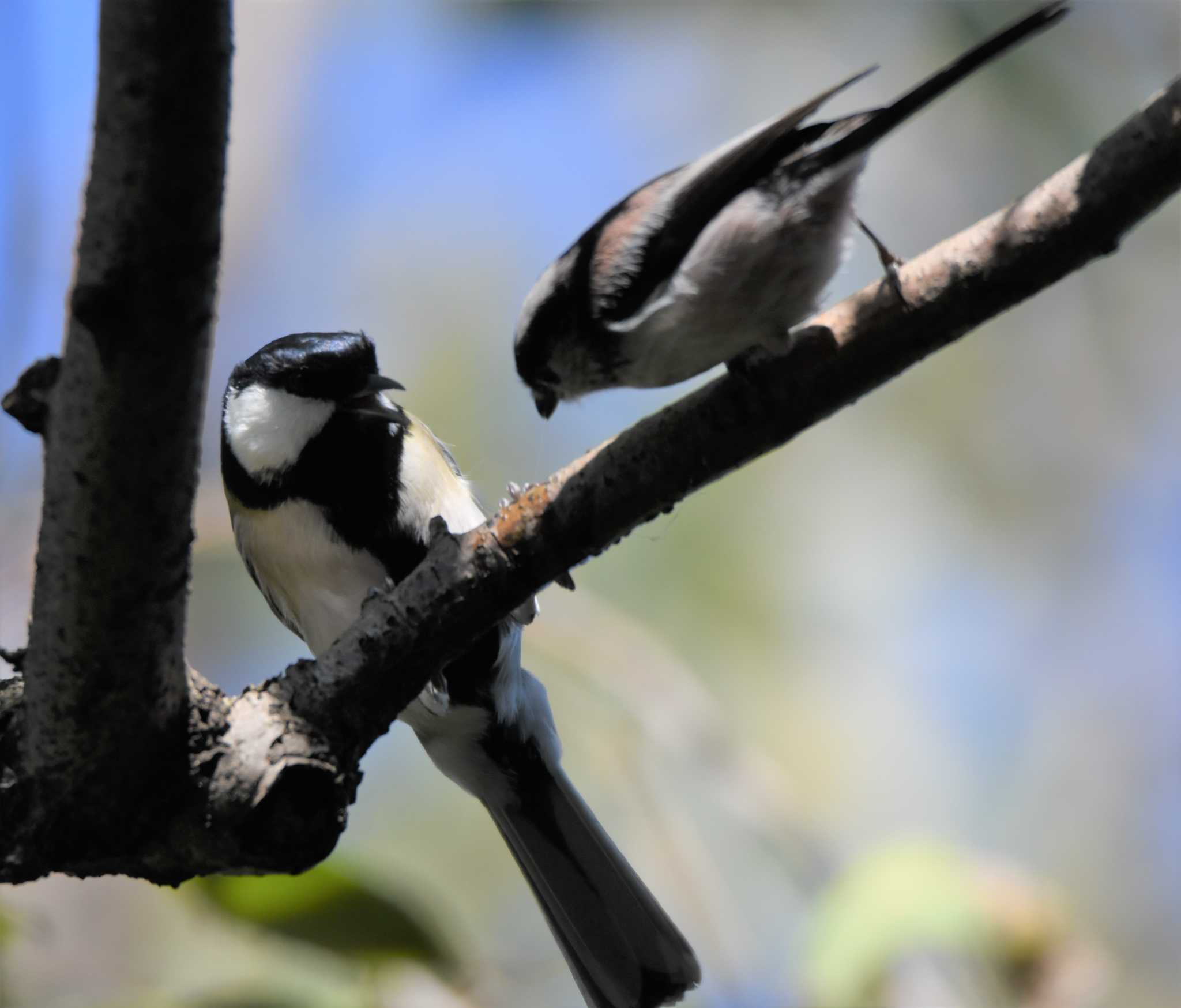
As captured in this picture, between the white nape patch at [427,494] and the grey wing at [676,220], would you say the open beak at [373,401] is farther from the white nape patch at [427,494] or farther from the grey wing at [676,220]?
the grey wing at [676,220]

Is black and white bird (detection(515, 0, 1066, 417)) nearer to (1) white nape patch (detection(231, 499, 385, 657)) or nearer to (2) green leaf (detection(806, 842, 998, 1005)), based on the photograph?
(1) white nape patch (detection(231, 499, 385, 657))

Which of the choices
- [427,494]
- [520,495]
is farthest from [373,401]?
[520,495]

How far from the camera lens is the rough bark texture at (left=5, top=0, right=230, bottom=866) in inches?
43.5

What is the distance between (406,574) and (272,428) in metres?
0.42

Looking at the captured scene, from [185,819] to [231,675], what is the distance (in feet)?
11.8

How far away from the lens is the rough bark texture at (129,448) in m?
1.10

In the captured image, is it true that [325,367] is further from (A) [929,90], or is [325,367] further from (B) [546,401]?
(A) [929,90]

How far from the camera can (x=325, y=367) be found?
241cm

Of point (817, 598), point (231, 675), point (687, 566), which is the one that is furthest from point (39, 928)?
point (817, 598)

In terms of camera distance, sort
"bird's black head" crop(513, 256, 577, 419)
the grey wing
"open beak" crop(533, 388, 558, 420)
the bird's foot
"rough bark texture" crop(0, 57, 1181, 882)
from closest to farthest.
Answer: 1. "rough bark texture" crop(0, 57, 1181, 882)
2. the bird's foot
3. the grey wing
4. "bird's black head" crop(513, 256, 577, 419)
5. "open beak" crop(533, 388, 558, 420)

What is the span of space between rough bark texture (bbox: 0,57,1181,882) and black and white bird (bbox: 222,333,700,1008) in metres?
0.58

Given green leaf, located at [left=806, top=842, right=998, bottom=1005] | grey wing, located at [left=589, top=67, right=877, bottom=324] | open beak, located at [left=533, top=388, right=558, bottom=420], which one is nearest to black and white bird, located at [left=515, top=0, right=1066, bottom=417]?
grey wing, located at [left=589, top=67, right=877, bottom=324]

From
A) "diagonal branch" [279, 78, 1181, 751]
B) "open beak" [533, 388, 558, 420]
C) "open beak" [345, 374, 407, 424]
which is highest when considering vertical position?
"open beak" [345, 374, 407, 424]

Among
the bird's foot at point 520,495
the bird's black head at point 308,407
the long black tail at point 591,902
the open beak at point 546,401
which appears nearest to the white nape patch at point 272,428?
the bird's black head at point 308,407
